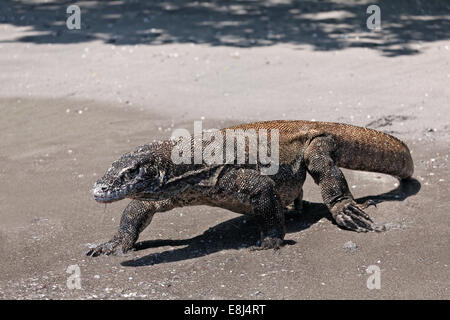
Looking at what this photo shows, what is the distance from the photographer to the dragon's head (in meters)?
5.18

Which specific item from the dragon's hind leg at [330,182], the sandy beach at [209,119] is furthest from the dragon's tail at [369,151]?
the sandy beach at [209,119]

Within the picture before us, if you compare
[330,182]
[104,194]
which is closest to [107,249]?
[104,194]

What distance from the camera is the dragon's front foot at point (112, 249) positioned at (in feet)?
18.9

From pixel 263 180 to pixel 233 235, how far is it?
64 cm

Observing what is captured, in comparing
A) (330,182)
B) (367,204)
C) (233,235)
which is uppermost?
(330,182)

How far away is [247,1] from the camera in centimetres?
1373

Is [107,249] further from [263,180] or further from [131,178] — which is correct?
[263,180]

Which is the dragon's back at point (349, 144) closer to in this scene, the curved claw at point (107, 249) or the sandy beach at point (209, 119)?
the sandy beach at point (209, 119)

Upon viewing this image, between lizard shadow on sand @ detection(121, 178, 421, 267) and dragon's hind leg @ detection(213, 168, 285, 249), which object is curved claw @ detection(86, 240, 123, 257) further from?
dragon's hind leg @ detection(213, 168, 285, 249)

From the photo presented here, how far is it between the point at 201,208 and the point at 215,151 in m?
1.25

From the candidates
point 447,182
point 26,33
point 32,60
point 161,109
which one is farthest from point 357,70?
point 26,33

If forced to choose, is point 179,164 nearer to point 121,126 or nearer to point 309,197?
point 309,197

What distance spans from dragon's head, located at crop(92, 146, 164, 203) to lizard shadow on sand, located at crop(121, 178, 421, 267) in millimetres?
573

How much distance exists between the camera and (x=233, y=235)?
6.00 m
